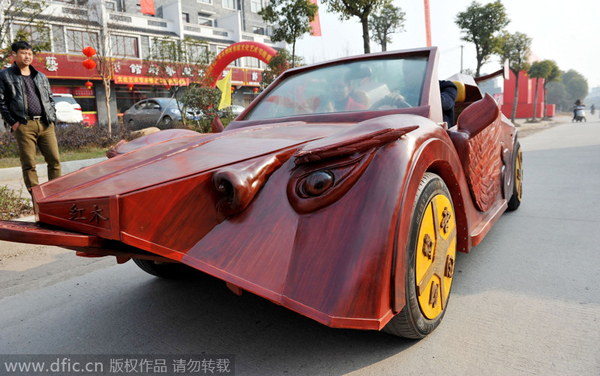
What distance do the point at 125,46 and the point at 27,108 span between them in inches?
1024

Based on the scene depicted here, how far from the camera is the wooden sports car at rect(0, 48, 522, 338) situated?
4.62 feet

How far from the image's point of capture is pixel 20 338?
1992 mm

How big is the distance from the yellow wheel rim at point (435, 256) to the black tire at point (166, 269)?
140 centimetres

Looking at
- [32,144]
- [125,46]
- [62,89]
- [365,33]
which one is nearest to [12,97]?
[32,144]

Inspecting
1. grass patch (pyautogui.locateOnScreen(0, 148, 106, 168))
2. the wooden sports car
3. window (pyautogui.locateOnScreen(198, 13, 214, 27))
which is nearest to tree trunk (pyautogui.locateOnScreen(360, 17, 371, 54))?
grass patch (pyautogui.locateOnScreen(0, 148, 106, 168))

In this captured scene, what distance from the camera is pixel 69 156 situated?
9.52 metres

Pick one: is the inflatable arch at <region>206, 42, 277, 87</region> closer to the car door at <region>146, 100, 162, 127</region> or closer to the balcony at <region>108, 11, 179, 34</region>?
the car door at <region>146, 100, 162, 127</region>

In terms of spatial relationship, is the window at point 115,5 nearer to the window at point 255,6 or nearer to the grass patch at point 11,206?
the window at point 255,6

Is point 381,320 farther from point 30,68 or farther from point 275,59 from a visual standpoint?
point 275,59

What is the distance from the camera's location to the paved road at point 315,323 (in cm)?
167

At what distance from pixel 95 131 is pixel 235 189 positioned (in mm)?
11584

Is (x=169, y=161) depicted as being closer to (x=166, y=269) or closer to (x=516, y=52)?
(x=166, y=269)

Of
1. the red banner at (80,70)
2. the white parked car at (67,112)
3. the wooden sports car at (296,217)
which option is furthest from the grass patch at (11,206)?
the red banner at (80,70)

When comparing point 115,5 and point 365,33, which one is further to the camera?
point 115,5
